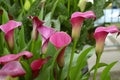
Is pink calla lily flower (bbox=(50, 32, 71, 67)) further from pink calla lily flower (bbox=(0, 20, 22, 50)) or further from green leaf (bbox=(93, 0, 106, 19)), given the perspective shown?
green leaf (bbox=(93, 0, 106, 19))

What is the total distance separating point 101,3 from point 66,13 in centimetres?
15

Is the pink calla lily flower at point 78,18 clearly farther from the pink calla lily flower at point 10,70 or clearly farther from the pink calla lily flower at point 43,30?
→ the pink calla lily flower at point 10,70

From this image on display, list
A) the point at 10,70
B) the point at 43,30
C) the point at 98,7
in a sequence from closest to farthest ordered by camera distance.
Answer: the point at 10,70
the point at 43,30
the point at 98,7

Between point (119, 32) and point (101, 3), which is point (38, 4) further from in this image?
point (119, 32)

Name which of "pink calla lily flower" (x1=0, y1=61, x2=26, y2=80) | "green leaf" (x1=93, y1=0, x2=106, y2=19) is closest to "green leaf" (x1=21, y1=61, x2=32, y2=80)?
"pink calla lily flower" (x1=0, y1=61, x2=26, y2=80)

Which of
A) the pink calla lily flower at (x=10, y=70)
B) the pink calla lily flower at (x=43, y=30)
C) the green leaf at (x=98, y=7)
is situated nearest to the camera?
the pink calla lily flower at (x=10, y=70)

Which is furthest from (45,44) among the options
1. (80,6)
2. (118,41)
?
Answer: (118,41)

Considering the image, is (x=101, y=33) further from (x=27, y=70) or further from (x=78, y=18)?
(x=27, y=70)

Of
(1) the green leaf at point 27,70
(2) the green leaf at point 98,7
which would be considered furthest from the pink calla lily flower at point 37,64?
(2) the green leaf at point 98,7

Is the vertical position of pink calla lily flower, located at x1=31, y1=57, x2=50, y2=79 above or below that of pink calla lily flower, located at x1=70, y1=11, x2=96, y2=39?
below

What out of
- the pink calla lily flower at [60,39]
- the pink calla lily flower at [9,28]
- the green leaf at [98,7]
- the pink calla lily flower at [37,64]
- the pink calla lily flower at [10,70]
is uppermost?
the pink calla lily flower at [9,28]

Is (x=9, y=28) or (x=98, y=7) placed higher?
(x=9, y=28)

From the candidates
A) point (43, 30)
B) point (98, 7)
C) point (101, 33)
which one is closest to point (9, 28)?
point (43, 30)

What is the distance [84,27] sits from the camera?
1083 millimetres
